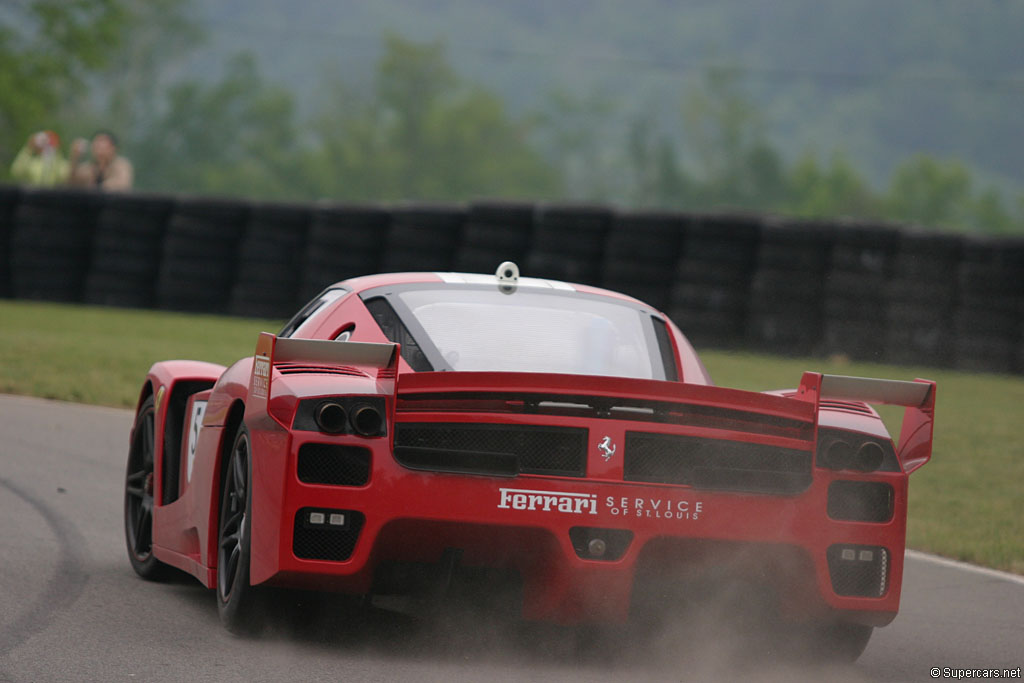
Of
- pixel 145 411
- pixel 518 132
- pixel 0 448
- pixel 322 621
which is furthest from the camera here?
pixel 518 132

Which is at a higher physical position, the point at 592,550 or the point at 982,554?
the point at 592,550

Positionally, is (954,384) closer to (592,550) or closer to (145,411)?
(145,411)

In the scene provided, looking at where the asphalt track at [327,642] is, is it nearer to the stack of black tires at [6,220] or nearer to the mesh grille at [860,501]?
the mesh grille at [860,501]

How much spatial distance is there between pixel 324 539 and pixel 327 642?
53 centimetres

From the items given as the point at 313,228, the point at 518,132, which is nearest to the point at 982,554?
the point at 313,228

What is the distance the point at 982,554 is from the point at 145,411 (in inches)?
171

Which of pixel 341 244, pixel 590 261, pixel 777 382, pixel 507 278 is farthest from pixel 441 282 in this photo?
pixel 341 244

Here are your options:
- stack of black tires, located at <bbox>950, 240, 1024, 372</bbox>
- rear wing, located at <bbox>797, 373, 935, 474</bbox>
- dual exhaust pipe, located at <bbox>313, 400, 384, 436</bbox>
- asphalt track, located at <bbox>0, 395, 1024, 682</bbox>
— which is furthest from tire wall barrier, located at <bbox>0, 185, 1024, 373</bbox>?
dual exhaust pipe, located at <bbox>313, 400, 384, 436</bbox>

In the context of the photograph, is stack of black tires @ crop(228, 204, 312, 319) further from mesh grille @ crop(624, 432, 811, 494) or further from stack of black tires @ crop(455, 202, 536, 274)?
mesh grille @ crop(624, 432, 811, 494)

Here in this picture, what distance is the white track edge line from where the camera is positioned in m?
7.96

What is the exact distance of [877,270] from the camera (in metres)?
18.0

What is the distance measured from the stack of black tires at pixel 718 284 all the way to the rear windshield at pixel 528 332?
12055 mm

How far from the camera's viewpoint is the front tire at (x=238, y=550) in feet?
16.5

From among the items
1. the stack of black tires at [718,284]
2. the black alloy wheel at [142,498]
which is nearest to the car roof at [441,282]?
the black alloy wheel at [142,498]
